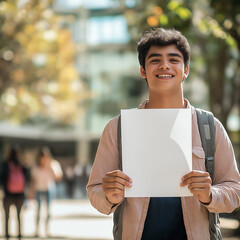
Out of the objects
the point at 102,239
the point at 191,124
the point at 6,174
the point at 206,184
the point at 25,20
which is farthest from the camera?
the point at 25,20

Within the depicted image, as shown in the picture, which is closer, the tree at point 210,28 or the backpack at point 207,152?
the backpack at point 207,152

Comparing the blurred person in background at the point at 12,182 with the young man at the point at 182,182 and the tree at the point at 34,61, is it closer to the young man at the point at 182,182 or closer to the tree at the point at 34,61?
the tree at the point at 34,61

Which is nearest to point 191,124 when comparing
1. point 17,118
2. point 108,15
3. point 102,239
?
point 102,239

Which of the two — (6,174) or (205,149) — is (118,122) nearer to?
(205,149)

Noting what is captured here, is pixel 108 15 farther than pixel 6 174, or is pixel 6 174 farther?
pixel 108 15

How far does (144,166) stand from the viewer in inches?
128

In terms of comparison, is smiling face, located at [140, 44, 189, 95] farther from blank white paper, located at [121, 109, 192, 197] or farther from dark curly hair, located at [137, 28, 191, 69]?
blank white paper, located at [121, 109, 192, 197]

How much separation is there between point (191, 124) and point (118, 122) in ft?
1.27

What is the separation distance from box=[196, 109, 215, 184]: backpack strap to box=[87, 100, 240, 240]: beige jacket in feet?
0.07

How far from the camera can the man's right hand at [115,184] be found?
3176 millimetres

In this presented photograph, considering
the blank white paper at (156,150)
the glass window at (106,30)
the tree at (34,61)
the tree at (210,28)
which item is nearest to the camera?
the blank white paper at (156,150)

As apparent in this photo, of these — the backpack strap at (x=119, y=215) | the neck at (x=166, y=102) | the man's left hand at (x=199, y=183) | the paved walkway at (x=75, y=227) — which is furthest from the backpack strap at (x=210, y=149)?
the paved walkway at (x=75, y=227)

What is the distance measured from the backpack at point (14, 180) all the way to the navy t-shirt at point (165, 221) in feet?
30.1

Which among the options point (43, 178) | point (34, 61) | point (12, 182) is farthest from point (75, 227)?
point (34, 61)
